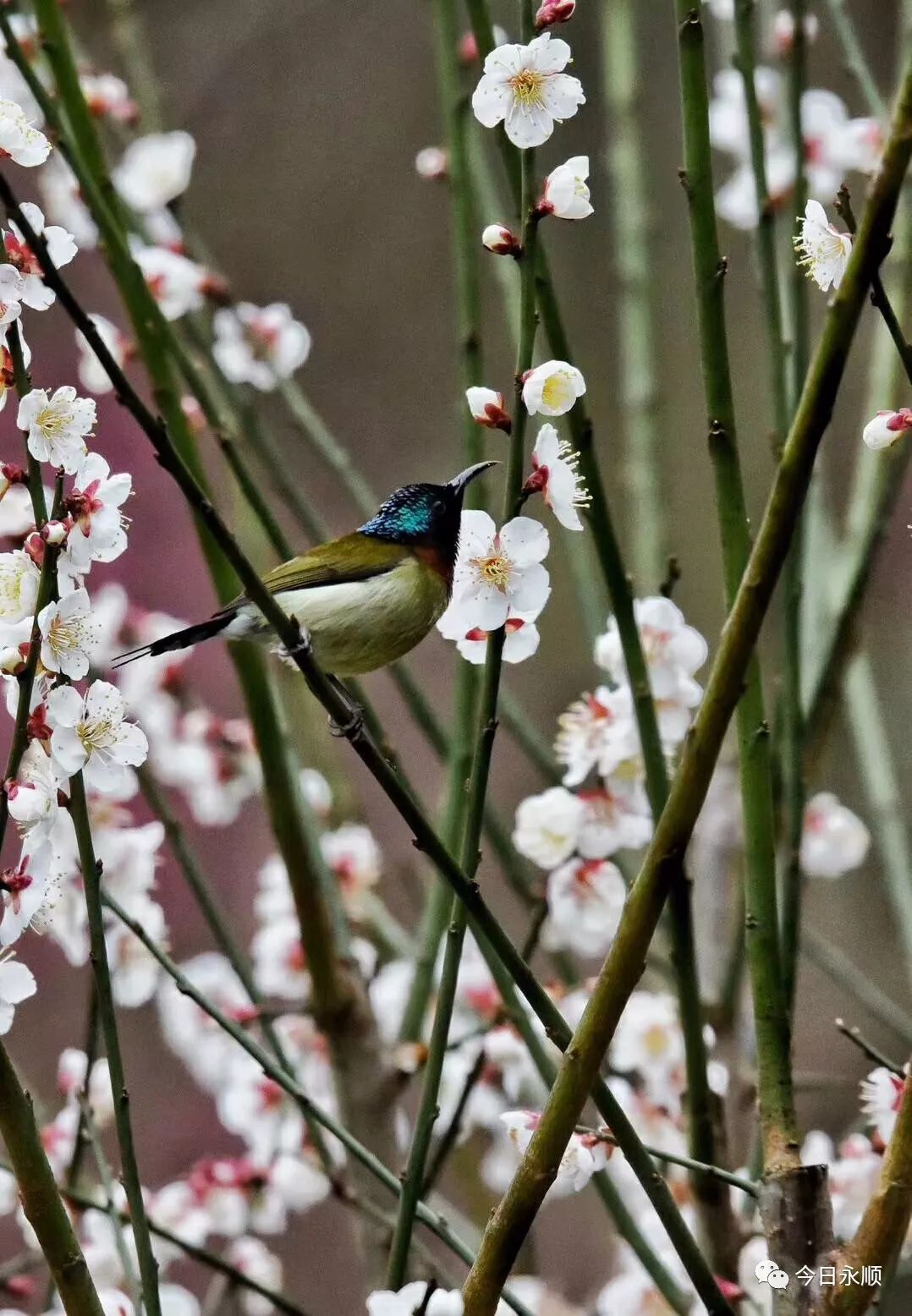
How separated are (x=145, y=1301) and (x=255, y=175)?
6393mm

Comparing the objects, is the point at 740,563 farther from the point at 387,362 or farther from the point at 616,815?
the point at 387,362

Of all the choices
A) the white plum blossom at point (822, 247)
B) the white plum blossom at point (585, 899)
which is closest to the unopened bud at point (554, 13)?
the white plum blossom at point (822, 247)

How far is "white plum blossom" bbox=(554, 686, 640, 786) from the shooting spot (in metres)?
1.94

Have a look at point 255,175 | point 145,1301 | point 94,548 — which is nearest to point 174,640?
point 94,548

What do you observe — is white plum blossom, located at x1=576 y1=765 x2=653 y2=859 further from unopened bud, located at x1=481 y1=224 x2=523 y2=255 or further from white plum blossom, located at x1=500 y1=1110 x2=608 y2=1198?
unopened bud, located at x1=481 y1=224 x2=523 y2=255

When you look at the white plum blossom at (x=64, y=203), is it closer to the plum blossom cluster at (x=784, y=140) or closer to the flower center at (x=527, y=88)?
the plum blossom cluster at (x=784, y=140)

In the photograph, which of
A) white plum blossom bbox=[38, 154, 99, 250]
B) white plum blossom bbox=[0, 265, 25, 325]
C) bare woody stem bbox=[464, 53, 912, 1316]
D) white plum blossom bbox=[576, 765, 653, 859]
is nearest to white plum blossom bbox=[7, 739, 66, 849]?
white plum blossom bbox=[0, 265, 25, 325]

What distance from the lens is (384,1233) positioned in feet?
7.18

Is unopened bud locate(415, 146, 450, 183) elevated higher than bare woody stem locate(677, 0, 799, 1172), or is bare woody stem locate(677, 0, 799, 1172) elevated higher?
unopened bud locate(415, 146, 450, 183)

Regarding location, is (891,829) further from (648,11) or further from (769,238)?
(648,11)

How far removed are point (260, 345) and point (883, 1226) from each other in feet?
6.07

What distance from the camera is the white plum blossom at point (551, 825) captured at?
6.63ft

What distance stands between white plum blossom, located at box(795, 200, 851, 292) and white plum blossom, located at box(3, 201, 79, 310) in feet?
2.00

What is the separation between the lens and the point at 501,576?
1451mm
